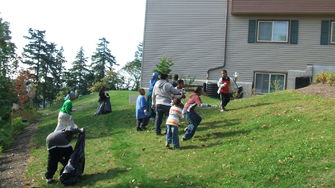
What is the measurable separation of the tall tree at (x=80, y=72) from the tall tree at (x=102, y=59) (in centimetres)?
195

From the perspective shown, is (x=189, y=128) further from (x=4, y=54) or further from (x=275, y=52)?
(x=275, y=52)

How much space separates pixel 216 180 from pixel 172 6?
59.6 feet

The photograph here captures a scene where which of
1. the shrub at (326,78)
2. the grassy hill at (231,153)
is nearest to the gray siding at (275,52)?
the shrub at (326,78)

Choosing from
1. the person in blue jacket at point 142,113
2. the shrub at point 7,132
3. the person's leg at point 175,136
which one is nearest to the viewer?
the shrub at point 7,132

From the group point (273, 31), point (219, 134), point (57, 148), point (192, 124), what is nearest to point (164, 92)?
point (192, 124)

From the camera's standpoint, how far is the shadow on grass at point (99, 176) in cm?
905

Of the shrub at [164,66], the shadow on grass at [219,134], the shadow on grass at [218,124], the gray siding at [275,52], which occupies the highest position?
the gray siding at [275,52]

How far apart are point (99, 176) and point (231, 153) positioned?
3068mm

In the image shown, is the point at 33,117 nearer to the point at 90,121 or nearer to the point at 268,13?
the point at 90,121

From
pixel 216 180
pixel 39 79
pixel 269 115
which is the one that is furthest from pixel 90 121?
pixel 39 79

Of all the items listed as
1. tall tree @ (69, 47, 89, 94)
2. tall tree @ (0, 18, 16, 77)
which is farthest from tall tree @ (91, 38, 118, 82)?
tall tree @ (0, 18, 16, 77)

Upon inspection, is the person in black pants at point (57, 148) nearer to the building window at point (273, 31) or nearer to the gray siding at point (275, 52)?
the gray siding at point (275, 52)

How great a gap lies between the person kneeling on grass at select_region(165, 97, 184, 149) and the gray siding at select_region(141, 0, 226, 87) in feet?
44.1

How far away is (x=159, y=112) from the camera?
11.8 metres
